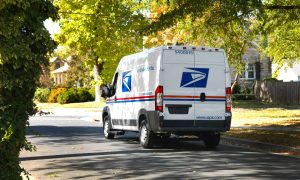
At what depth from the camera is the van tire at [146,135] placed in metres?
14.0

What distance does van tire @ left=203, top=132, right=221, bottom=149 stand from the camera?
14453 mm

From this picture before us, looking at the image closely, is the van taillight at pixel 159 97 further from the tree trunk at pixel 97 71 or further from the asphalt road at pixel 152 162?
the tree trunk at pixel 97 71

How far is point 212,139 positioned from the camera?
14633 millimetres

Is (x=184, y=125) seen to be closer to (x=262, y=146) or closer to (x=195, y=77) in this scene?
(x=195, y=77)

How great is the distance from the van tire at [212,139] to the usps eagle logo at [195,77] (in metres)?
1.50

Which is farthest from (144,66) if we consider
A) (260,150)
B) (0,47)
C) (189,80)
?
(0,47)

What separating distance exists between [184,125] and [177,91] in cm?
92

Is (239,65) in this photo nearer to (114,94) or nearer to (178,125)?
(114,94)

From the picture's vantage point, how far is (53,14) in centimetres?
694

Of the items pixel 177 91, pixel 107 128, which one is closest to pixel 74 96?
pixel 107 128

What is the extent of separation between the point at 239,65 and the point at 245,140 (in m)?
6.01

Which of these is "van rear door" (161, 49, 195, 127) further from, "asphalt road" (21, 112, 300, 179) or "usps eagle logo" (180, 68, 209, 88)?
"asphalt road" (21, 112, 300, 179)

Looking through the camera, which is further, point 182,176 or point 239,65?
point 239,65

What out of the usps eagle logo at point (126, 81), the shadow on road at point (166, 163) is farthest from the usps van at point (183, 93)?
the usps eagle logo at point (126, 81)
